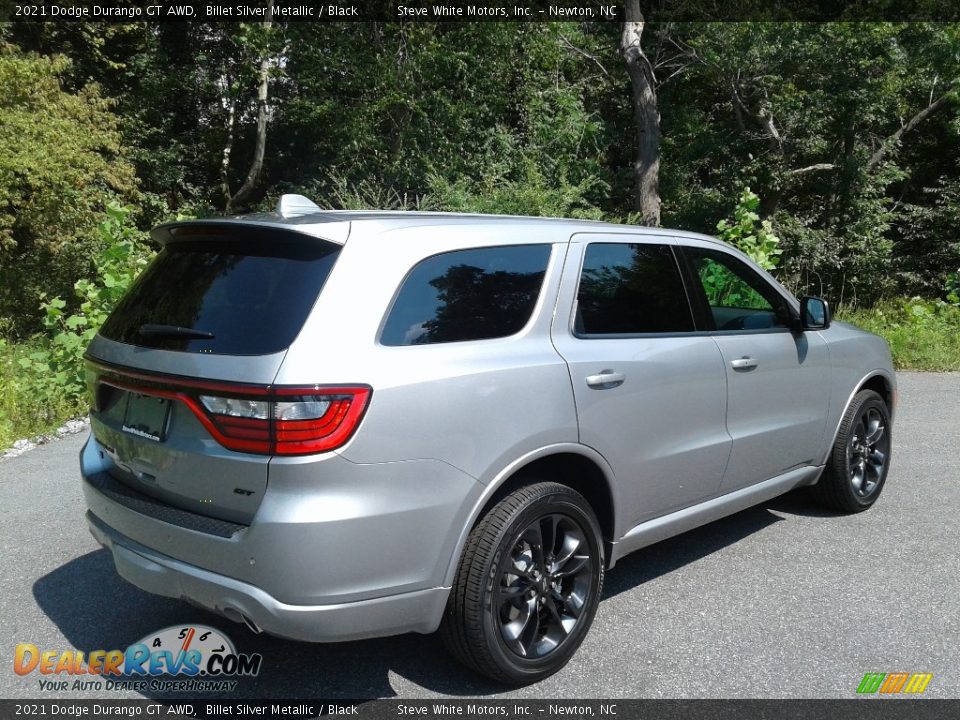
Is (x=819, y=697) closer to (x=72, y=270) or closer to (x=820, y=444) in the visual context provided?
(x=820, y=444)

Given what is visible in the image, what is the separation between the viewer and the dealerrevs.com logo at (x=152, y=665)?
330cm

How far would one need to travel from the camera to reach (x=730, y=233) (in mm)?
11031

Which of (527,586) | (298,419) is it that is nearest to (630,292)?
(527,586)

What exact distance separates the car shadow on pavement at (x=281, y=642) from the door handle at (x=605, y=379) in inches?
47.7

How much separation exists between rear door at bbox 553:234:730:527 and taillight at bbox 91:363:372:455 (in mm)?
1029

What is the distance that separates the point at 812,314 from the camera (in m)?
4.67

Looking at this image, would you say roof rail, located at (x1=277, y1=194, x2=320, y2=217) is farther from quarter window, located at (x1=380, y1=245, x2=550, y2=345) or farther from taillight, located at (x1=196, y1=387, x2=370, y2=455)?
taillight, located at (x1=196, y1=387, x2=370, y2=455)

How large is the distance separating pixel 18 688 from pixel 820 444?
415 centimetres

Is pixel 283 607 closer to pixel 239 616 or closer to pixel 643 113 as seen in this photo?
pixel 239 616

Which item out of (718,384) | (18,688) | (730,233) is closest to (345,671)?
(18,688)

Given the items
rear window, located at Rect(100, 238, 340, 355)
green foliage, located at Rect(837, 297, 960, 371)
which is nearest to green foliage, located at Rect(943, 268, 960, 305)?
green foliage, located at Rect(837, 297, 960, 371)

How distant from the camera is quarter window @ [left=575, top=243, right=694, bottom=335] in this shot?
3629 mm

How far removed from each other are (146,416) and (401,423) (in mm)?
998

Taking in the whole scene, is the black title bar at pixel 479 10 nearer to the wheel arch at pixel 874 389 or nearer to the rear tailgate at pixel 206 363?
the wheel arch at pixel 874 389
